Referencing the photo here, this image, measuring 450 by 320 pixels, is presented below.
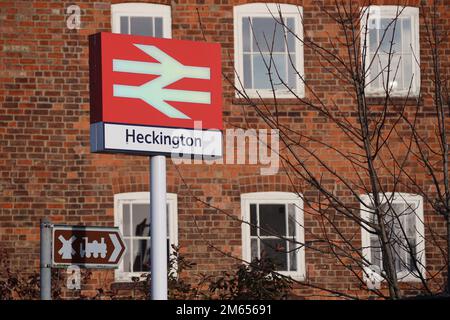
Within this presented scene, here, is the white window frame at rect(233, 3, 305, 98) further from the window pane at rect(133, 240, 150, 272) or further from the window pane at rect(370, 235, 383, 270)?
the window pane at rect(133, 240, 150, 272)

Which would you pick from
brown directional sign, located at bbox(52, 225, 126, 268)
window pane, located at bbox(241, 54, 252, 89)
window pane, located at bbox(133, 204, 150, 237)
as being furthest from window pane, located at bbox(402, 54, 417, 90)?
brown directional sign, located at bbox(52, 225, 126, 268)

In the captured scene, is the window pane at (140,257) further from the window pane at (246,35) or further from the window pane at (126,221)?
the window pane at (246,35)

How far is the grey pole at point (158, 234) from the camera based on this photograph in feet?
35.7

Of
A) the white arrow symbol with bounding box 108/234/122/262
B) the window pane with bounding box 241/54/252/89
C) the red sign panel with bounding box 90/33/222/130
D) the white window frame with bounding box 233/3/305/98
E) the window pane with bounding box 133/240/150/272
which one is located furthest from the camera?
the window pane with bounding box 241/54/252/89

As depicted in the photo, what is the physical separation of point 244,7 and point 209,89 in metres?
8.53

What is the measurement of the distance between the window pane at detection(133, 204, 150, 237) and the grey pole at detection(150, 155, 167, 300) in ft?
25.9

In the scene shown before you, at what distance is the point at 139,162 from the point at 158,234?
8068mm

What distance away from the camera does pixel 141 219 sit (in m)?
19.0

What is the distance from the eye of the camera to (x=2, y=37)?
18.9 metres

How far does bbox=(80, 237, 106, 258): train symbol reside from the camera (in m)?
11.5

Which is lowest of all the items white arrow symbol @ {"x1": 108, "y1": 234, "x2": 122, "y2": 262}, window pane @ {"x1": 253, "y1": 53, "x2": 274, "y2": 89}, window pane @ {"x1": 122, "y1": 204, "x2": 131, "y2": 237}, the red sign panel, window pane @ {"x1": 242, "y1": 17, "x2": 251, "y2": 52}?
white arrow symbol @ {"x1": 108, "y1": 234, "x2": 122, "y2": 262}

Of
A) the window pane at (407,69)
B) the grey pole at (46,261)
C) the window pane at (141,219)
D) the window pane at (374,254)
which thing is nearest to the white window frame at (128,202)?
the window pane at (141,219)

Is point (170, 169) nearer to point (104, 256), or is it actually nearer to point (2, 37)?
point (2, 37)

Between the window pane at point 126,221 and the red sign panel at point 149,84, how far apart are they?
8029 millimetres
